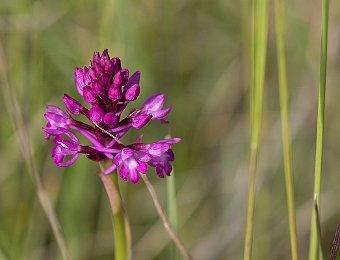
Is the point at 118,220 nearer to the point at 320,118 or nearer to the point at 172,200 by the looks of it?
the point at 172,200

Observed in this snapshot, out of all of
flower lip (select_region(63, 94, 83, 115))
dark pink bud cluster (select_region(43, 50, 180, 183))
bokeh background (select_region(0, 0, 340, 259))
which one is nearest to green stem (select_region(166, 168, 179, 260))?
dark pink bud cluster (select_region(43, 50, 180, 183))

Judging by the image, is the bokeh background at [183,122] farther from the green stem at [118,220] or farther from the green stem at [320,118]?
the green stem at [320,118]

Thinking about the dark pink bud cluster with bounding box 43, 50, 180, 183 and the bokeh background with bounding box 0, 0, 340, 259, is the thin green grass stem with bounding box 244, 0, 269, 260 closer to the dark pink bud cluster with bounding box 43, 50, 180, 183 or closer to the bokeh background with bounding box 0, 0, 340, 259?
the dark pink bud cluster with bounding box 43, 50, 180, 183

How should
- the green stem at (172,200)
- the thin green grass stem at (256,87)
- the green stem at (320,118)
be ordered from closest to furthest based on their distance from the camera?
the green stem at (320,118), the thin green grass stem at (256,87), the green stem at (172,200)

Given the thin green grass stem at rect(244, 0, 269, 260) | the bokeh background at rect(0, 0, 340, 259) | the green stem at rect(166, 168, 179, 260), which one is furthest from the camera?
the bokeh background at rect(0, 0, 340, 259)

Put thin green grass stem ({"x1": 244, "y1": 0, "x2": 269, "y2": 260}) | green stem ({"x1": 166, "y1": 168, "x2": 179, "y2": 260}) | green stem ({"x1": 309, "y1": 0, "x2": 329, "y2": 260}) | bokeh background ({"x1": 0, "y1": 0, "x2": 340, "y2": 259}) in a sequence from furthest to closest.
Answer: bokeh background ({"x1": 0, "y1": 0, "x2": 340, "y2": 259}) < green stem ({"x1": 166, "y1": 168, "x2": 179, "y2": 260}) < thin green grass stem ({"x1": 244, "y1": 0, "x2": 269, "y2": 260}) < green stem ({"x1": 309, "y1": 0, "x2": 329, "y2": 260})

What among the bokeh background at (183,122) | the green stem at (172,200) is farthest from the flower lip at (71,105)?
the bokeh background at (183,122)

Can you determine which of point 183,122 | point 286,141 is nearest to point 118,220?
point 286,141

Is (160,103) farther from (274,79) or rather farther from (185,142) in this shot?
(274,79)

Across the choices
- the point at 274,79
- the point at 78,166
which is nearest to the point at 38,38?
the point at 78,166
